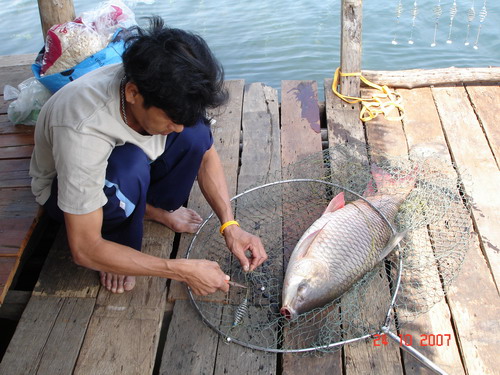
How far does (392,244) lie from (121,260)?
1.38m

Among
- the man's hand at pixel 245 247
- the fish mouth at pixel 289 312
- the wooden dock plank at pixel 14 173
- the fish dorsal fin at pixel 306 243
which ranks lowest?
the fish mouth at pixel 289 312

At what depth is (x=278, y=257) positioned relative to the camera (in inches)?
111

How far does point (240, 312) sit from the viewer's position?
8.09ft

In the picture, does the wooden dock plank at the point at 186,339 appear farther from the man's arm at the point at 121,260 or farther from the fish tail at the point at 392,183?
the fish tail at the point at 392,183

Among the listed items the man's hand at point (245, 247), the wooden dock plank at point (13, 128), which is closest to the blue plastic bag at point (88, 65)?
the wooden dock plank at point (13, 128)

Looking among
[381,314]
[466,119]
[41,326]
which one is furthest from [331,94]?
[41,326]

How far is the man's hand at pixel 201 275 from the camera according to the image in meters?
2.27

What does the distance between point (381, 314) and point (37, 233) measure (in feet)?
7.33

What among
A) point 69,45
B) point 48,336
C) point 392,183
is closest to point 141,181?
point 48,336

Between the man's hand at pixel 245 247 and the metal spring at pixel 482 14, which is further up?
the man's hand at pixel 245 247

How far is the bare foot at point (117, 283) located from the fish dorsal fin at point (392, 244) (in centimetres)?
134

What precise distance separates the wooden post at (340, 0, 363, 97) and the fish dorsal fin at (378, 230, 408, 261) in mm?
1873

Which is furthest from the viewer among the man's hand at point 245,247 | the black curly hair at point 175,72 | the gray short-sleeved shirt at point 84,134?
the man's hand at point 245,247
